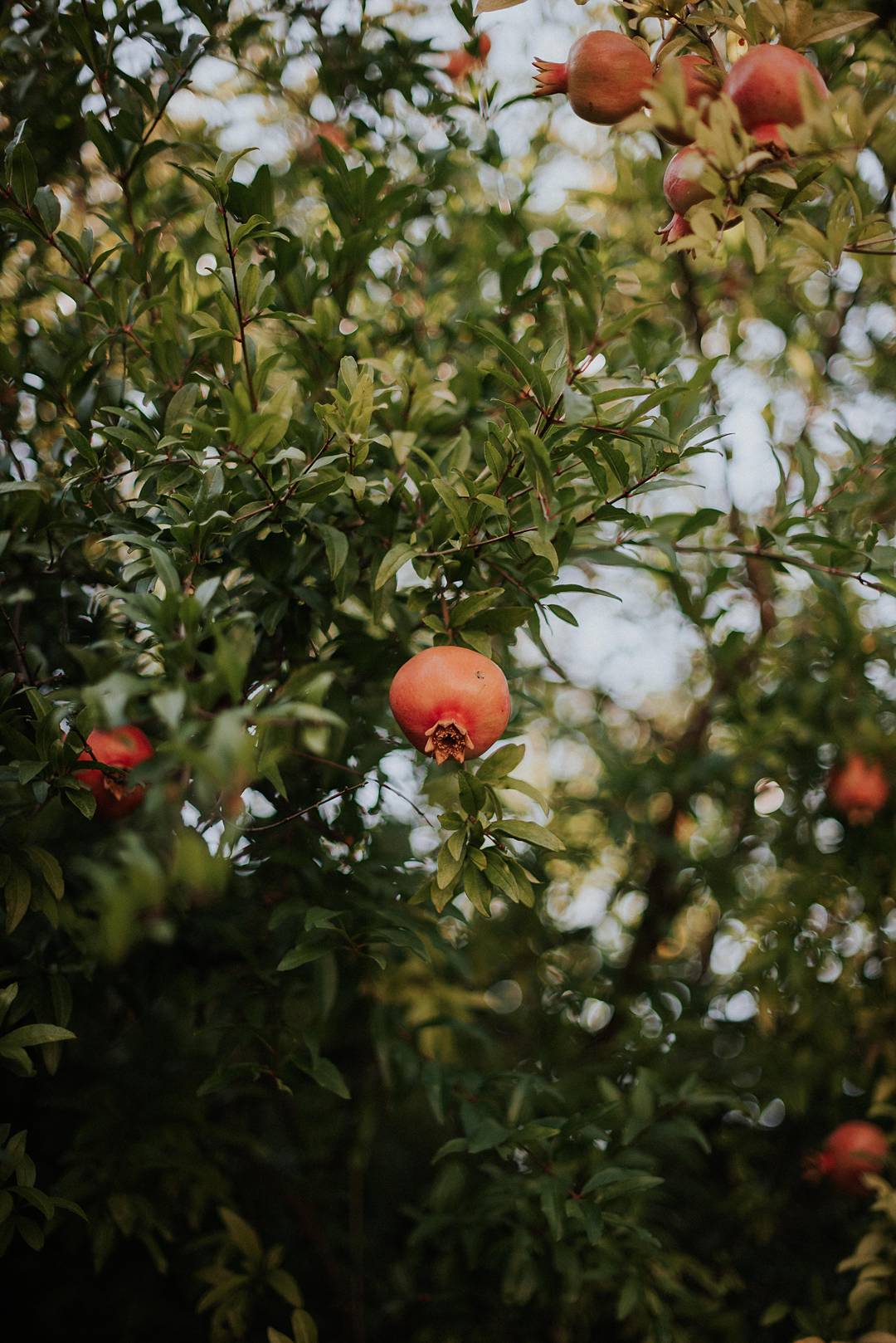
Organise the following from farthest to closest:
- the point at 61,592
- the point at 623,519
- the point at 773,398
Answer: the point at 773,398, the point at 61,592, the point at 623,519

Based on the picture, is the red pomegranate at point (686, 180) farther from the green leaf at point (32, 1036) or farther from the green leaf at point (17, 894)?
the green leaf at point (32, 1036)

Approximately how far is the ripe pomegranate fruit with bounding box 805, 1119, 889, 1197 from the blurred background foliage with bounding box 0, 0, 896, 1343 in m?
0.13

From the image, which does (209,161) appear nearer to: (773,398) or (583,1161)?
(773,398)

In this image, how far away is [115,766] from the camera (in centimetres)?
148

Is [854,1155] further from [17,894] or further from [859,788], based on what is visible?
[17,894]

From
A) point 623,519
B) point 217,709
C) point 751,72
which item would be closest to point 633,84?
point 751,72

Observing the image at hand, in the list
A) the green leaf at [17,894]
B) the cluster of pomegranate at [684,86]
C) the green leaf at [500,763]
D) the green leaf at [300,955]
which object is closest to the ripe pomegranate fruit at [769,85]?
the cluster of pomegranate at [684,86]

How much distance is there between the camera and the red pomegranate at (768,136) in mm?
A: 1324

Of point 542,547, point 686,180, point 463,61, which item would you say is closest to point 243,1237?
point 542,547

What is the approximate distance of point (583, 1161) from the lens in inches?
80.4

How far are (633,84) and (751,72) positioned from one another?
0.23 meters

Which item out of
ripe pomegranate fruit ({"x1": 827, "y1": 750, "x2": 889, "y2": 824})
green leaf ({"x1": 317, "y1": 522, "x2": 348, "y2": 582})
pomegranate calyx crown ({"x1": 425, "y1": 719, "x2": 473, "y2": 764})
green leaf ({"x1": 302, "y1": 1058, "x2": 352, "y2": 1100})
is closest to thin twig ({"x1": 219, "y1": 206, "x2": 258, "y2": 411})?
green leaf ({"x1": 317, "y1": 522, "x2": 348, "y2": 582})

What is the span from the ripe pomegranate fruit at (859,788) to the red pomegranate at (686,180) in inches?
71.1

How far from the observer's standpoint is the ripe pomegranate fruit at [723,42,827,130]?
129cm
